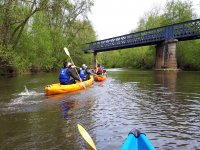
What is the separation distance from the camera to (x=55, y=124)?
8.12 meters

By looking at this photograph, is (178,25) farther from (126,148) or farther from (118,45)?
(126,148)

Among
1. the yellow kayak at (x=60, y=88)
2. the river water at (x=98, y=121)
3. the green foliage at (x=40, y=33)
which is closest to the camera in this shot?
the river water at (x=98, y=121)

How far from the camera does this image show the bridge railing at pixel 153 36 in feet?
143

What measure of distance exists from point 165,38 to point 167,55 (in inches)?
115

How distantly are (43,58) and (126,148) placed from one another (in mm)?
35801

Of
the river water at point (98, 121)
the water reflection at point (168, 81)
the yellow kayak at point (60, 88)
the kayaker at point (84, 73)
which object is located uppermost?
the kayaker at point (84, 73)

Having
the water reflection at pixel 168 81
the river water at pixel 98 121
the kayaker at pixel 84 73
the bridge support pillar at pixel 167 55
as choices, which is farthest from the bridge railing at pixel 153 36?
the river water at pixel 98 121

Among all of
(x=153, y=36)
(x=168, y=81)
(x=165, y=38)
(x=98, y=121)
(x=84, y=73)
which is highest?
(x=153, y=36)

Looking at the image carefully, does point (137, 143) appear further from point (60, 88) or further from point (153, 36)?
point (153, 36)

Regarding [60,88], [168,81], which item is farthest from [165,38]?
[60,88]

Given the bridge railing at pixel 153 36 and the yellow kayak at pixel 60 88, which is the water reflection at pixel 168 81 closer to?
the yellow kayak at pixel 60 88

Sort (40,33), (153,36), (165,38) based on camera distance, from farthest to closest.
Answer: (153,36), (165,38), (40,33)

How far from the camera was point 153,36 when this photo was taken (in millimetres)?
51438

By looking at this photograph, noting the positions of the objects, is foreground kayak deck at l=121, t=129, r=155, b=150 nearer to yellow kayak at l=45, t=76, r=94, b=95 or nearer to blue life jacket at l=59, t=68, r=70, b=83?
yellow kayak at l=45, t=76, r=94, b=95
